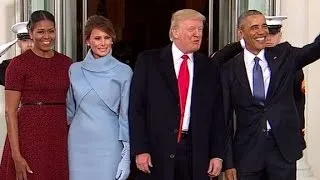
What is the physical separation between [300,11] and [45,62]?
2791 mm

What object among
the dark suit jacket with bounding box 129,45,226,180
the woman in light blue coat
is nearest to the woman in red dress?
the woman in light blue coat

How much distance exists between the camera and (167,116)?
413cm

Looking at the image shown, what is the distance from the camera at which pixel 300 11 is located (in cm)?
623

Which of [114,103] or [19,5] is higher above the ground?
[19,5]

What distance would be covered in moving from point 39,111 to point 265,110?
1397 mm

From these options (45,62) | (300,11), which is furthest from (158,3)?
(45,62)

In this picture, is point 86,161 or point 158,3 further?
point 158,3

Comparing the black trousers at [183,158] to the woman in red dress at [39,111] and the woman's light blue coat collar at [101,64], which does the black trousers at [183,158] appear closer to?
the woman's light blue coat collar at [101,64]

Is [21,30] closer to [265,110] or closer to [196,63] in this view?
[196,63]

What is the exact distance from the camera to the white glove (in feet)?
13.9

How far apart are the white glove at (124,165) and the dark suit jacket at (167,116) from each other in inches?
3.4

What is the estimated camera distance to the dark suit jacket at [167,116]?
4.14m

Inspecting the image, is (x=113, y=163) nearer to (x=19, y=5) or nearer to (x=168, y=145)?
(x=168, y=145)

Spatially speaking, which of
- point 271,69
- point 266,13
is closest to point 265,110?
point 271,69
